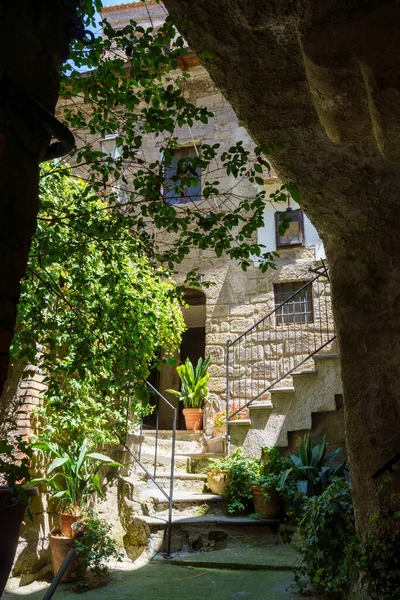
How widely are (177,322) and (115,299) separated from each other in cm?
320

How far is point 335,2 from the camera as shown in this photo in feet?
5.85

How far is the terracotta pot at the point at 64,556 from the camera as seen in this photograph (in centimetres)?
448

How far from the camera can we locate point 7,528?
226 centimetres

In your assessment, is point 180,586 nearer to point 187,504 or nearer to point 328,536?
point 328,536

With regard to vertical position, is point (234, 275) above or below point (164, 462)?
above

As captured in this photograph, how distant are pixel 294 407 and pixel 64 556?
3167mm

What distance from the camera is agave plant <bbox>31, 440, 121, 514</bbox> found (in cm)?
478

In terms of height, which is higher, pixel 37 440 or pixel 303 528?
pixel 37 440

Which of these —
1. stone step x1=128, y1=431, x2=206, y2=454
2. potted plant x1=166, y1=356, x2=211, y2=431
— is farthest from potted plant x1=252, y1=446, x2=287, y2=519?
potted plant x1=166, y1=356, x2=211, y2=431

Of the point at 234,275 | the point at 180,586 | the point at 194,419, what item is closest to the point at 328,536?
the point at 180,586

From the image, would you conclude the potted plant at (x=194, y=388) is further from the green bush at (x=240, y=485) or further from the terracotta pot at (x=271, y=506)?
the terracotta pot at (x=271, y=506)

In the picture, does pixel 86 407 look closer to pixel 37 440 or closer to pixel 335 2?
pixel 37 440

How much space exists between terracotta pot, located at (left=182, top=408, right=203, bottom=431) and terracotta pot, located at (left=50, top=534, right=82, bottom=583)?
3.66 m

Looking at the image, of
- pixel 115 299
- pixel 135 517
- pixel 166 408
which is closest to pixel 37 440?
pixel 135 517
